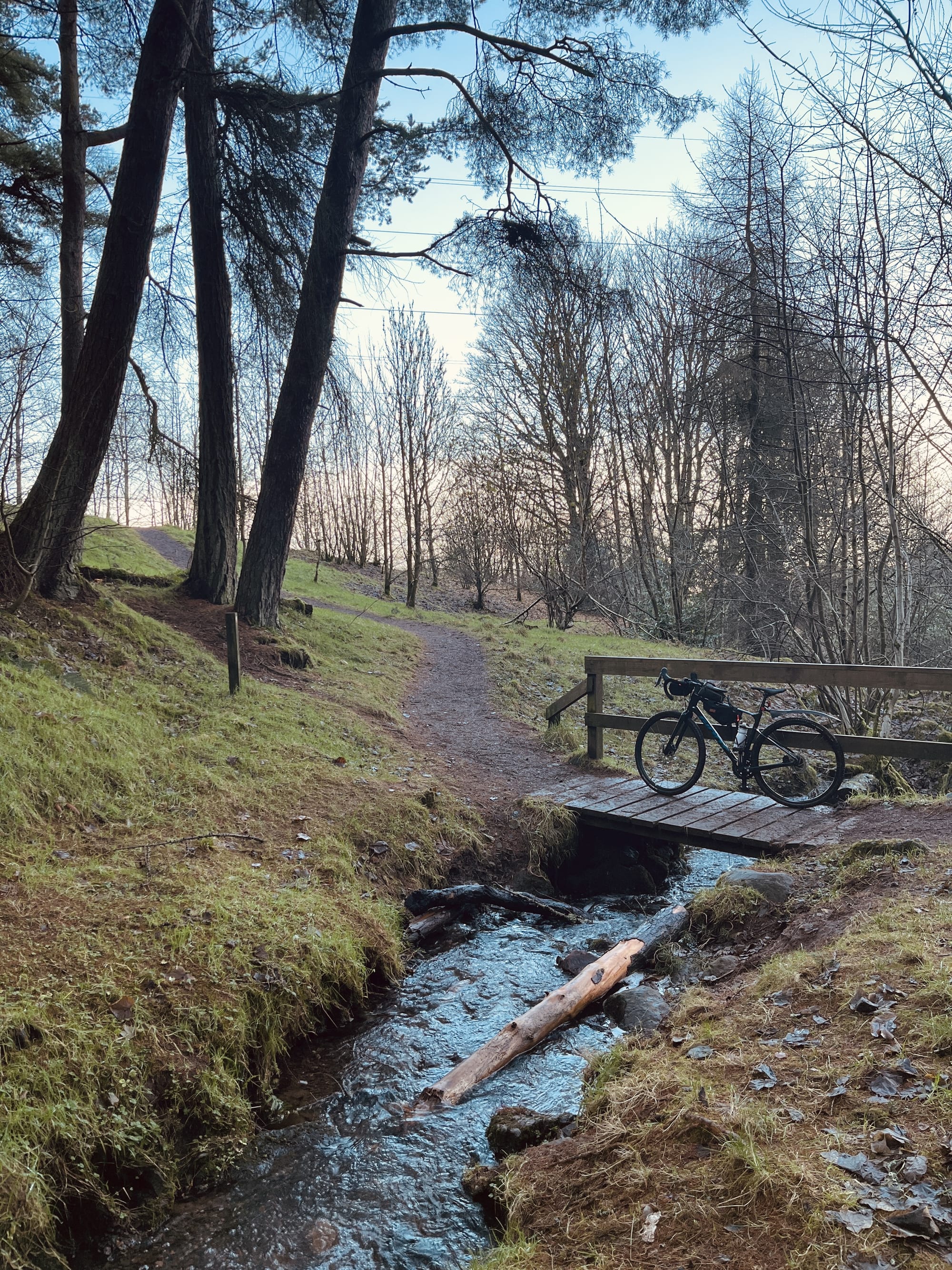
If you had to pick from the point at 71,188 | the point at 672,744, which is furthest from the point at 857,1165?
the point at 71,188

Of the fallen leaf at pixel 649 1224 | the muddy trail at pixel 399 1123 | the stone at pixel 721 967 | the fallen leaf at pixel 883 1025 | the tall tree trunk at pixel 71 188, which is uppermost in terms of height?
the tall tree trunk at pixel 71 188

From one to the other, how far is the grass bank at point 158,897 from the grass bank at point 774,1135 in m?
1.53

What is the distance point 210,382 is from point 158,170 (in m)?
2.89

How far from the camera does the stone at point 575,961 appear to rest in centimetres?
516

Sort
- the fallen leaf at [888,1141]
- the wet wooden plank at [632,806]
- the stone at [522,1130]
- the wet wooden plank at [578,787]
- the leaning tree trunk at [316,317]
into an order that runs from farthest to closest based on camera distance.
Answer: the leaning tree trunk at [316,317] < the wet wooden plank at [578,787] < the wet wooden plank at [632,806] < the stone at [522,1130] < the fallen leaf at [888,1141]

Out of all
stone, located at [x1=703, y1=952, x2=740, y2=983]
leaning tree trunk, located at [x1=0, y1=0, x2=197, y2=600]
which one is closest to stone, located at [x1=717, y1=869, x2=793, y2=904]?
stone, located at [x1=703, y1=952, x2=740, y2=983]

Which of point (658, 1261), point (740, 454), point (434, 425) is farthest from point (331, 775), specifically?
point (434, 425)

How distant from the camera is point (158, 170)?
8.56 metres

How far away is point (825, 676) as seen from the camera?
22.5 feet

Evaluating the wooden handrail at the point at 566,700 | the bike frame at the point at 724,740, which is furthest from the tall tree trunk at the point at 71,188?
the bike frame at the point at 724,740

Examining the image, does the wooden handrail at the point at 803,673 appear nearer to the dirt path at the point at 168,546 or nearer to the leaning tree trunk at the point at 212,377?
the leaning tree trunk at the point at 212,377

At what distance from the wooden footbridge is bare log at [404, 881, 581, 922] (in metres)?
1.17

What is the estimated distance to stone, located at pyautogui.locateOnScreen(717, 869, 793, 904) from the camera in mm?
5289

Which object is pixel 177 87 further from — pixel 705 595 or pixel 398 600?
pixel 398 600
